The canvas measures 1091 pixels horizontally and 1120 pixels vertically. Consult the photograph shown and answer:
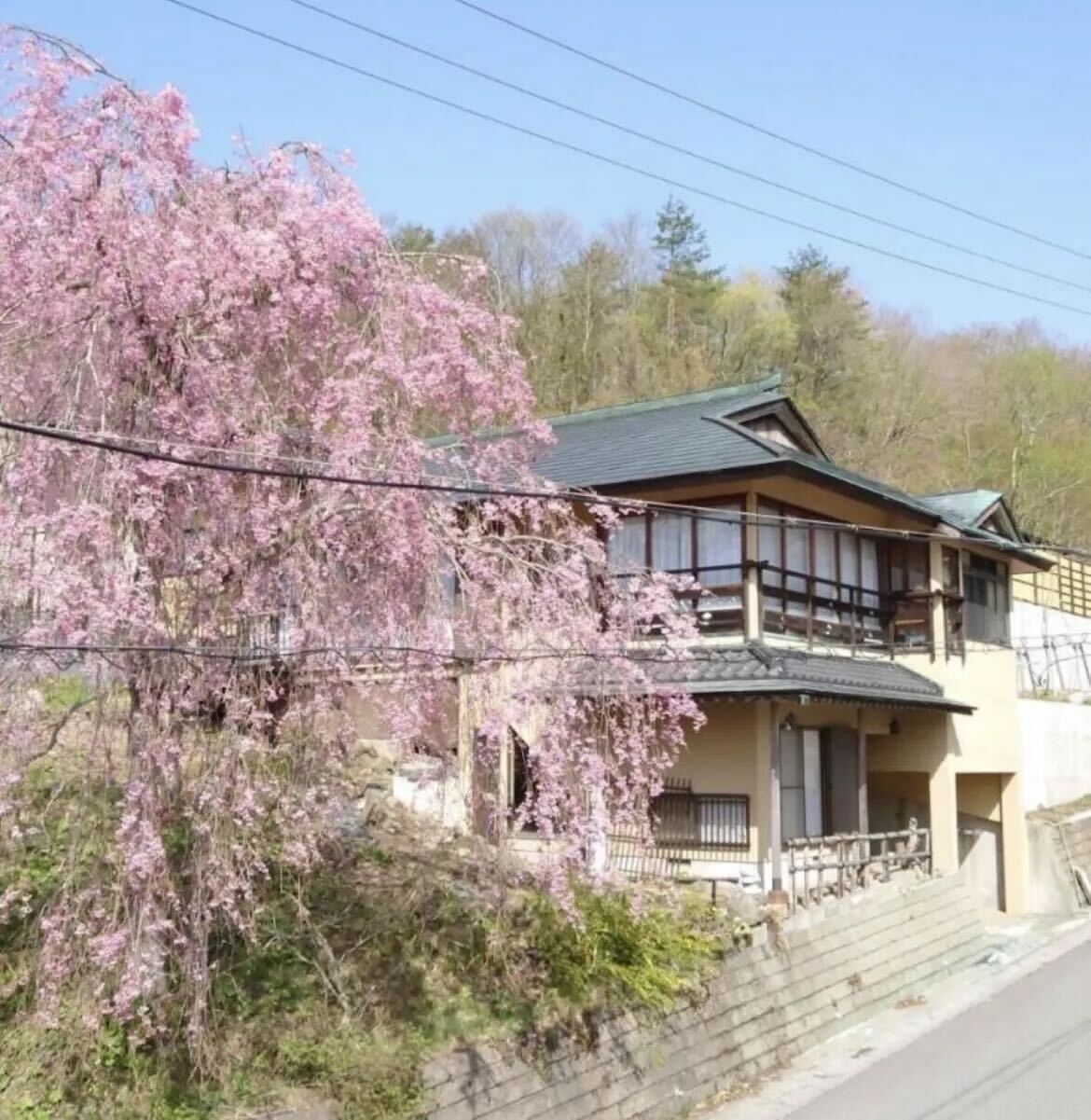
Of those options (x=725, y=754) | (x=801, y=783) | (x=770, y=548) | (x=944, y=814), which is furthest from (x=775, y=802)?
(x=944, y=814)

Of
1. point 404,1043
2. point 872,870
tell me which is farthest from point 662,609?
point 872,870

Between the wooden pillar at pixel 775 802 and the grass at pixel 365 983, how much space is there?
2607 millimetres

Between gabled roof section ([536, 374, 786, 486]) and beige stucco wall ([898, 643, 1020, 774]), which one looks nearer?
gabled roof section ([536, 374, 786, 486])

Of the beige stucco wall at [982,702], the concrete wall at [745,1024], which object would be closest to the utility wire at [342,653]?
the concrete wall at [745,1024]

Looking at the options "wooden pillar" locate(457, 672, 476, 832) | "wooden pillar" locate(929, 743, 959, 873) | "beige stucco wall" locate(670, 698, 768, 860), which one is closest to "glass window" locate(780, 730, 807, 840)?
"beige stucco wall" locate(670, 698, 768, 860)

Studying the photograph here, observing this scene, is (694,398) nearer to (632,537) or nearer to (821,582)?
(632,537)

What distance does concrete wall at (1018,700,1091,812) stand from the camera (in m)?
24.2

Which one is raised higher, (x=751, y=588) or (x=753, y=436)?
(x=753, y=436)

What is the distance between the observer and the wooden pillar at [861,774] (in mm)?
18000

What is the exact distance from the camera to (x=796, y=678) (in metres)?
15.8

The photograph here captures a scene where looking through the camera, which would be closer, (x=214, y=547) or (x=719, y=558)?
(x=214, y=547)

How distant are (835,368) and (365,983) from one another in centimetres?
3532

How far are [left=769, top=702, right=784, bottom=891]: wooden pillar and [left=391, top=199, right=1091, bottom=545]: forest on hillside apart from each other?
21703mm

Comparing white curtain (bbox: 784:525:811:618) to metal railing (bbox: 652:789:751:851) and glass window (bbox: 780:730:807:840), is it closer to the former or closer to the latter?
glass window (bbox: 780:730:807:840)
